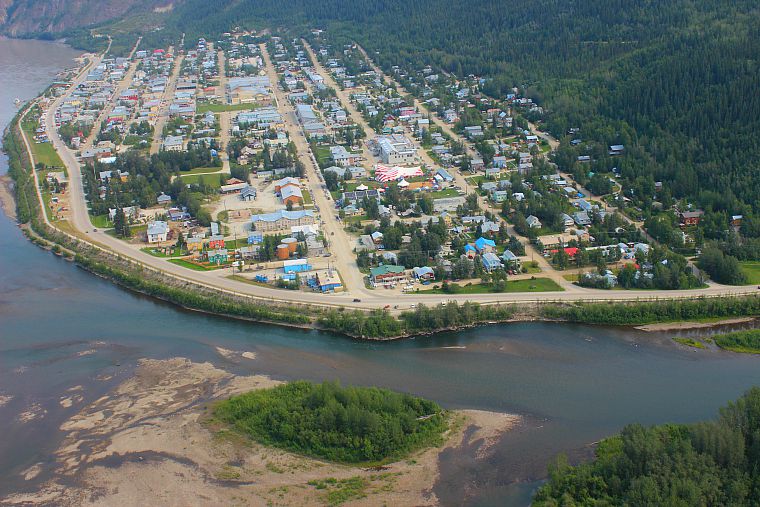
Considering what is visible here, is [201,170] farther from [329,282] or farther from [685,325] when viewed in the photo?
[685,325]

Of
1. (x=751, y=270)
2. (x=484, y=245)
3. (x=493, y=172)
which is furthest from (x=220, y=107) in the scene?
(x=751, y=270)

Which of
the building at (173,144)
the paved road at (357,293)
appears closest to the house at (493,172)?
the paved road at (357,293)

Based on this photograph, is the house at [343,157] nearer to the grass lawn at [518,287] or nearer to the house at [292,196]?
the house at [292,196]

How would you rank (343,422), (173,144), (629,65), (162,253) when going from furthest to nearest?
(629,65), (173,144), (162,253), (343,422)

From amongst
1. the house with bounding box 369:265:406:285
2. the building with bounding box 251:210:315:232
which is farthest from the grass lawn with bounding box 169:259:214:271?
the house with bounding box 369:265:406:285

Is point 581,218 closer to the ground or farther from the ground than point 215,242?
closer to the ground

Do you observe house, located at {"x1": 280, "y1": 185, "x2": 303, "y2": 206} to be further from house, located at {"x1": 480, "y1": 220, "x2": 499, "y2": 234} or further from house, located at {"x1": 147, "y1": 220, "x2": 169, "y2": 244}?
house, located at {"x1": 480, "y1": 220, "x2": 499, "y2": 234}

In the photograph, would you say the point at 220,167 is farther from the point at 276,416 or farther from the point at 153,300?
the point at 276,416
